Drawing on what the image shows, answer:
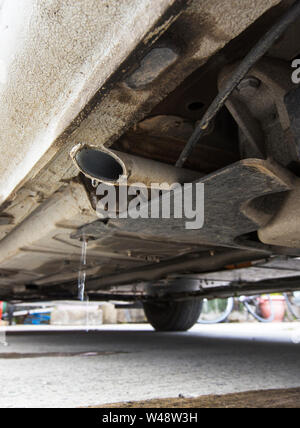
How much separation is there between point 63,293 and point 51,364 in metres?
1.75

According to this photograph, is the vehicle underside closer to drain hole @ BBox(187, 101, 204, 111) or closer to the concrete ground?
drain hole @ BBox(187, 101, 204, 111)

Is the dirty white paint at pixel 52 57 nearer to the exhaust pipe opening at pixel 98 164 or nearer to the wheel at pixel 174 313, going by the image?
the exhaust pipe opening at pixel 98 164

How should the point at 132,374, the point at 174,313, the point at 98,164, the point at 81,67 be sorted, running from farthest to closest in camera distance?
the point at 174,313 → the point at 132,374 → the point at 98,164 → the point at 81,67

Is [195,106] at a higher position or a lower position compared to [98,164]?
higher

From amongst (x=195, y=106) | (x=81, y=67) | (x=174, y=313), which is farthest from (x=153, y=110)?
(x=174, y=313)

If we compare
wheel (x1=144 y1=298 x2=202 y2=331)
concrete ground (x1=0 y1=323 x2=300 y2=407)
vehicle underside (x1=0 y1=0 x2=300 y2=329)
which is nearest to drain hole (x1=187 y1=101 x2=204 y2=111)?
vehicle underside (x1=0 y1=0 x2=300 y2=329)

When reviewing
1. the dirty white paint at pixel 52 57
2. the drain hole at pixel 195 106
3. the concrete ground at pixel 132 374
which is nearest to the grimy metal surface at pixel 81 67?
the dirty white paint at pixel 52 57

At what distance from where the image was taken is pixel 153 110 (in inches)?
38.6

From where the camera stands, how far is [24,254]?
187 centimetres

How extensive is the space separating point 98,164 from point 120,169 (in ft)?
0.18

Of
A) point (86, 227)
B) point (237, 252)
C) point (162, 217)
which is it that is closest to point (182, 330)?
point (237, 252)

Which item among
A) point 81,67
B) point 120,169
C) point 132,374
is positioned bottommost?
point 132,374

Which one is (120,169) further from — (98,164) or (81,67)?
(81,67)

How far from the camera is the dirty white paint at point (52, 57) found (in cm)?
62
